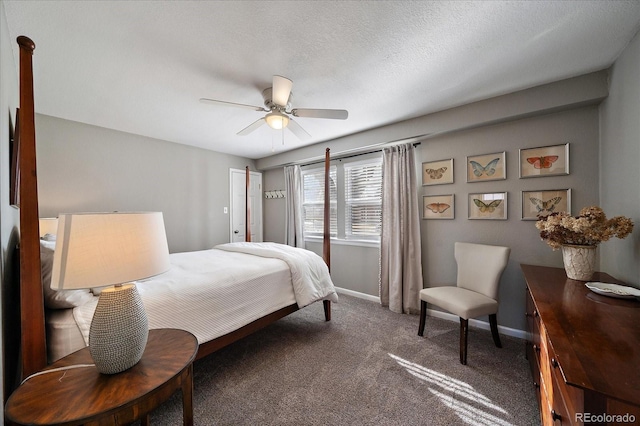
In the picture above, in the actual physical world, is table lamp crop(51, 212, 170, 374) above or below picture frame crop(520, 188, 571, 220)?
below

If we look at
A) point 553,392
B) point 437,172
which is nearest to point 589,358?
point 553,392

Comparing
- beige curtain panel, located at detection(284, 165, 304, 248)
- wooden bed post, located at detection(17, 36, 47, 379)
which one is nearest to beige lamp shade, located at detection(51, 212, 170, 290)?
wooden bed post, located at detection(17, 36, 47, 379)

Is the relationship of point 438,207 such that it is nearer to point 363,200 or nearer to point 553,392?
point 363,200

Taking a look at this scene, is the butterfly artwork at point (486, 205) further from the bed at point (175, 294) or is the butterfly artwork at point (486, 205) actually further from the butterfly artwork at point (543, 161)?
the bed at point (175, 294)

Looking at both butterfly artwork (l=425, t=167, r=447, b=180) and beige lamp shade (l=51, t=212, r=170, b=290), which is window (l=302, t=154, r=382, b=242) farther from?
beige lamp shade (l=51, t=212, r=170, b=290)

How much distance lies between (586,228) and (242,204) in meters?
4.72

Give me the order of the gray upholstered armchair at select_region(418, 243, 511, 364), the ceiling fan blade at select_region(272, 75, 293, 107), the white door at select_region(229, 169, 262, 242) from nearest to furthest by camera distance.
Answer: the ceiling fan blade at select_region(272, 75, 293, 107) < the gray upholstered armchair at select_region(418, 243, 511, 364) < the white door at select_region(229, 169, 262, 242)

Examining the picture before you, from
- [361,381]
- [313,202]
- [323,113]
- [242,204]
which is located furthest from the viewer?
[242,204]

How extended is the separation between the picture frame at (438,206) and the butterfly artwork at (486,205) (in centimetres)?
25

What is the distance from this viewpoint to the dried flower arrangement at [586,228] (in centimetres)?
150

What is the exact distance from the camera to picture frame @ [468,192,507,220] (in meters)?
2.57

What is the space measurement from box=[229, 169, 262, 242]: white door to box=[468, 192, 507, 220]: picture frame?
3582 mm

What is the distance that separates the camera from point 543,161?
237 cm

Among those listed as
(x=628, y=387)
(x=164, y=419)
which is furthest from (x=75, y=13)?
(x=628, y=387)
